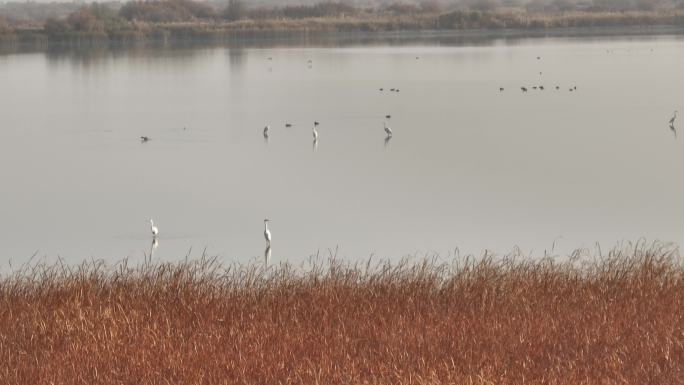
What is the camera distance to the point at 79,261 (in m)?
10.1

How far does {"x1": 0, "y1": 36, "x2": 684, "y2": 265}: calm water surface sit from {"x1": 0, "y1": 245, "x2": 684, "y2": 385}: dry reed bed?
2.61 metres

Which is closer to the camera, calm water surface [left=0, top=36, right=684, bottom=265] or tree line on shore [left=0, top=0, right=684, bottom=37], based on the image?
calm water surface [left=0, top=36, right=684, bottom=265]

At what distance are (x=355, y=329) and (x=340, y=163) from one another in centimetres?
909

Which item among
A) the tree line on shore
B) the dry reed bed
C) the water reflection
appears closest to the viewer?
the dry reed bed

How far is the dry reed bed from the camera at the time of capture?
5.39 m

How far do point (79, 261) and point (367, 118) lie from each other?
10710mm

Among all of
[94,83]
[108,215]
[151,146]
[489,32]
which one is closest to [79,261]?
[108,215]

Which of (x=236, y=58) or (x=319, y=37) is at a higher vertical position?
(x=236, y=58)

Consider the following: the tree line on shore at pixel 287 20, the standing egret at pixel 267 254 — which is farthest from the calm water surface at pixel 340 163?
the tree line on shore at pixel 287 20

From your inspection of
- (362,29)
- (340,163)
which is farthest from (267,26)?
(340,163)

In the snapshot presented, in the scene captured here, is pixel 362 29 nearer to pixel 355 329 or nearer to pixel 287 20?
pixel 287 20

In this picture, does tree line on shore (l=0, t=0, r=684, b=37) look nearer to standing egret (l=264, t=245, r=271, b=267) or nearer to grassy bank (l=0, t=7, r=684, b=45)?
grassy bank (l=0, t=7, r=684, b=45)

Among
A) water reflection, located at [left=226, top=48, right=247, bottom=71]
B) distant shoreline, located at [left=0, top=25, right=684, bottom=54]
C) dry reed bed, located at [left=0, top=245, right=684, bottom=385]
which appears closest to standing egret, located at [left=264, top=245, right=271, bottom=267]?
dry reed bed, located at [left=0, top=245, right=684, bottom=385]

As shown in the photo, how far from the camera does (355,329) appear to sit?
20.3 feet
